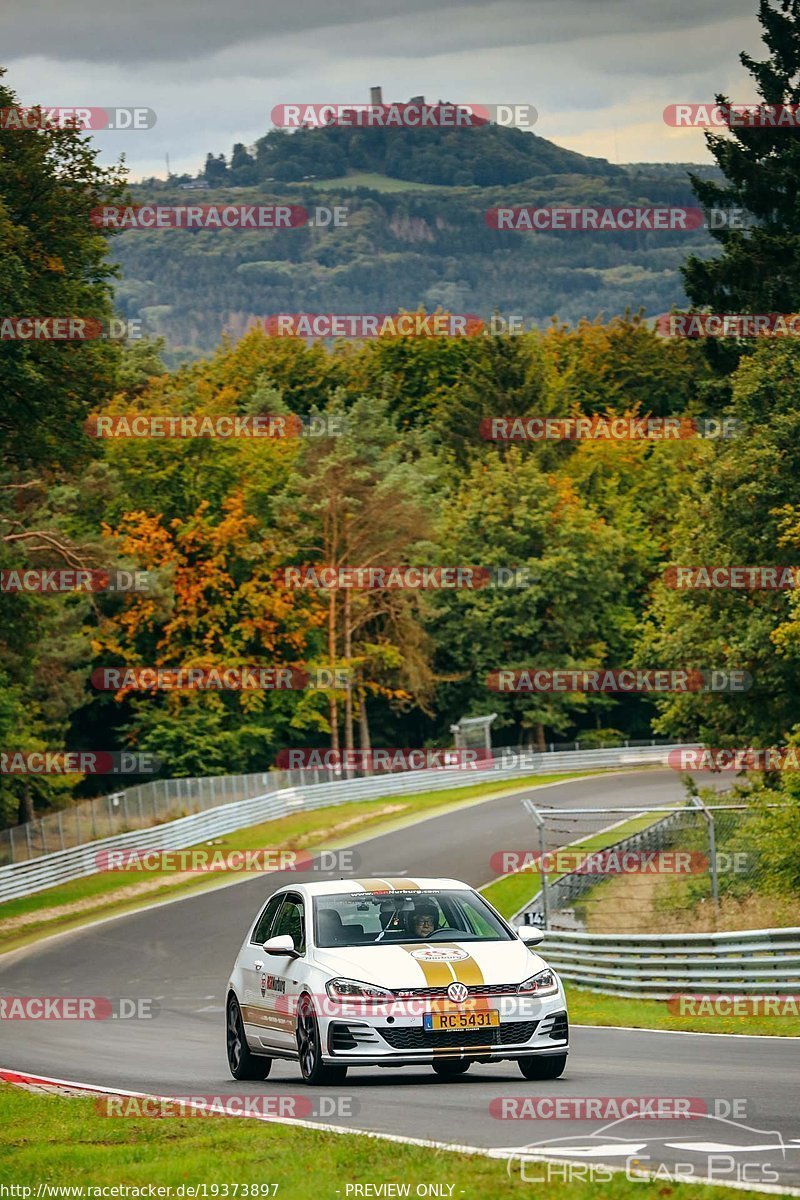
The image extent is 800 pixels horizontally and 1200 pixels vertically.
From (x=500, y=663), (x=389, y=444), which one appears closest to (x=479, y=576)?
(x=500, y=663)

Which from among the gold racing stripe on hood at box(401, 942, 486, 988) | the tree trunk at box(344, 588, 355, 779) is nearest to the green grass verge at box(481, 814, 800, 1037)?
the gold racing stripe on hood at box(401, 942, 486, 988)

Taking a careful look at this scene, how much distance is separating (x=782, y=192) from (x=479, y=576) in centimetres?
3424

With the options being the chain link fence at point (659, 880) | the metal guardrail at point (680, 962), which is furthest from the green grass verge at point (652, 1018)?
the chain link fence at point (659, 880)

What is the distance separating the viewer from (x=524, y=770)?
252ft

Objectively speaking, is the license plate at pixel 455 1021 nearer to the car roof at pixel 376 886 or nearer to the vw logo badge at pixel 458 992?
the vw logo badge at pixel 458 992

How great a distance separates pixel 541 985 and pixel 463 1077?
4.09 ft

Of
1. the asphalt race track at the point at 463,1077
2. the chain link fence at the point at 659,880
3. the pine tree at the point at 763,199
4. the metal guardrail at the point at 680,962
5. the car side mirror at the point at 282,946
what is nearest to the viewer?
the asphalt race track at the point at 463,1077

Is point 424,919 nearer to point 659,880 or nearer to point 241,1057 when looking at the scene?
point 241,1057

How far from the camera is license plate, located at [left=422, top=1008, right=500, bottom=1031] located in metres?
12.8

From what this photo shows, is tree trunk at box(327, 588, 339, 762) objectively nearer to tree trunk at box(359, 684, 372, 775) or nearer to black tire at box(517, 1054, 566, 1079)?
tree trunk at box(359, 684, 372, 775)

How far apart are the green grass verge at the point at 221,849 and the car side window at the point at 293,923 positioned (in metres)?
28.8

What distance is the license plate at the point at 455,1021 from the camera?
41.9 feet

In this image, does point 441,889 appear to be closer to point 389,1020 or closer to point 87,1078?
point 389,1020

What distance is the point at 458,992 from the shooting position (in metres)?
12.8
